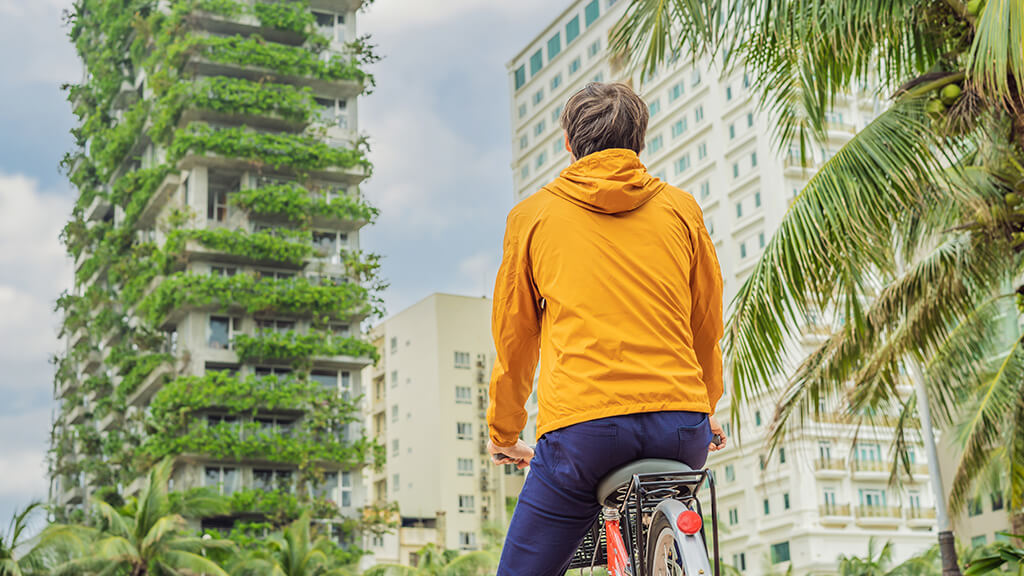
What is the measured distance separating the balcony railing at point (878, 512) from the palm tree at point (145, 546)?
37.4m

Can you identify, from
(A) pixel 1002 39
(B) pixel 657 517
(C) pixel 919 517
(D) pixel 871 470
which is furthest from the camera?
(C) pixel 919 517

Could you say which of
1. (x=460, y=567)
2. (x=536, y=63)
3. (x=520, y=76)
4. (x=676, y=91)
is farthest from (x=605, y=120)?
(x=520, y=76)

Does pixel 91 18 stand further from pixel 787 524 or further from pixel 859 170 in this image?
pixel 859 170

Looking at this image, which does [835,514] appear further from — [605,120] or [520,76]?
[605,120]

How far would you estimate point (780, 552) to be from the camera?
63406mm

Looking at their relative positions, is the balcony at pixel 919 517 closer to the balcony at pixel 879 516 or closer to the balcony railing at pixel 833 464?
the balcony at pixel 879 516

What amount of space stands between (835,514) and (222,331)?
103 feet

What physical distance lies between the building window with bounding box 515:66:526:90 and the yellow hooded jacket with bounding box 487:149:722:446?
87923 mm

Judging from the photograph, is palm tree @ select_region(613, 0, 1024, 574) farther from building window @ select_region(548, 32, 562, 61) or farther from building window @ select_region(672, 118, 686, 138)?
building window @ select_region(548, 32, 562, 61)

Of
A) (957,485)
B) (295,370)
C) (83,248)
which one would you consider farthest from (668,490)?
(83,248)

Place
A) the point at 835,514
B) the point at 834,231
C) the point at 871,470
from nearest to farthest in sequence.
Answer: the point at 834,231, the point at 835,514, the point at 871,470

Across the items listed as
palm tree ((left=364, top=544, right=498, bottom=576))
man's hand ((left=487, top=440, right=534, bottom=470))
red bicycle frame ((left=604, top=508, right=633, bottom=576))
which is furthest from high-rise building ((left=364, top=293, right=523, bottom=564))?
red bicycle frame ((left=604, top=508, right=633, bottom=576))

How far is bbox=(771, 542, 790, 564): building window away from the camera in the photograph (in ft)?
206

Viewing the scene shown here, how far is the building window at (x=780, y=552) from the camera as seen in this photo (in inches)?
2478
